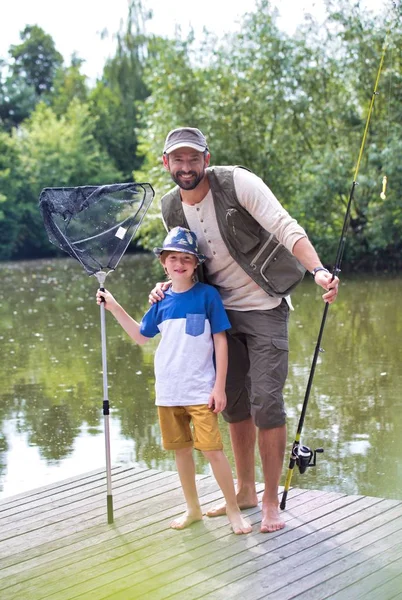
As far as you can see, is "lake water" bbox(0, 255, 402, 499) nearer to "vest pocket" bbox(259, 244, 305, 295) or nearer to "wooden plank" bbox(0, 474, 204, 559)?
"wooden plank" bbox(0, 474, 204, 559)

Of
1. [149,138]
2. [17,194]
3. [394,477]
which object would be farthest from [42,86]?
[394,477]

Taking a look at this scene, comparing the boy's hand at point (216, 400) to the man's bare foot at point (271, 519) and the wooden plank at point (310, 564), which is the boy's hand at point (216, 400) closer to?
the man's bare foot at point (271, 519)

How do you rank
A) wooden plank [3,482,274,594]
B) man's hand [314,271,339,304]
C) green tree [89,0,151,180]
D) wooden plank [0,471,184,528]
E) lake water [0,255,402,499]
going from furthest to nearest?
green tree [89,0,151,180] → lake water [0,255,402,499] → wooden plank [0,471,184,528] → man's hand [314,271,339,304] → wooden plank [3,482,274,594]

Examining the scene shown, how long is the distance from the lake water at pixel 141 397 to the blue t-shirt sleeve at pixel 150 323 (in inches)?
70.2

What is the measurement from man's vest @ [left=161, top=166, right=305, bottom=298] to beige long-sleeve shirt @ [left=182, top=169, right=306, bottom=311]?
4 cm

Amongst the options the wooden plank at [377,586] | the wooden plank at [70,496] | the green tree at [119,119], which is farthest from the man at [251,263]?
the green tree at [119,119]

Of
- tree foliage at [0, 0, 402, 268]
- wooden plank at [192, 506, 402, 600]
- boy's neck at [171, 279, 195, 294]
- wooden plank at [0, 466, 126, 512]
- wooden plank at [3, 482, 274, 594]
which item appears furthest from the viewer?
tree foliage at [0, 0, 402, 268]

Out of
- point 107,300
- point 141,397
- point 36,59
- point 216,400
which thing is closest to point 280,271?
point 216,400

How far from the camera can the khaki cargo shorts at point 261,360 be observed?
3920 mm

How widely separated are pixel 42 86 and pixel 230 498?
45.4 m

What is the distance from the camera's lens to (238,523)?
12.7ft

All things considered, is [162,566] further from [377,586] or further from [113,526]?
[377,586]

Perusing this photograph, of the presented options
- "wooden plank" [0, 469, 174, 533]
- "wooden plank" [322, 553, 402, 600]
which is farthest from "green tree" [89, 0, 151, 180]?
"wooden plank" [322, 553, 402, 600]

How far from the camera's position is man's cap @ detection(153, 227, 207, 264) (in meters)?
3.93
